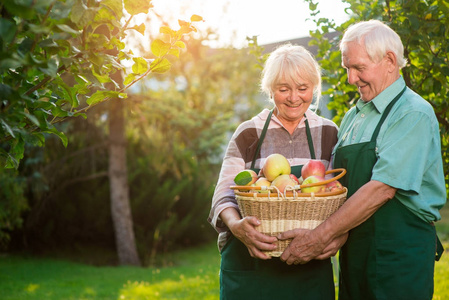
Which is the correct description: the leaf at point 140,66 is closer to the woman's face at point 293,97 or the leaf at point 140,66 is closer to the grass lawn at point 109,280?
the woman's face at point 293,97

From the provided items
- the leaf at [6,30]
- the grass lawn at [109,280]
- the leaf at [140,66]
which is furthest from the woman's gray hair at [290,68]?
the grass lawn at [109,280]

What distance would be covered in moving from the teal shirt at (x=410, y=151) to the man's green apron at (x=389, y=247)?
0.04 m

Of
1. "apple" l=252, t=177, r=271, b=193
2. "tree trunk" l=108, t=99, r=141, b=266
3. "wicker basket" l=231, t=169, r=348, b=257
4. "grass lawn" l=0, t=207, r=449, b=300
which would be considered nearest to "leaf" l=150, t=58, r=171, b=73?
"wicker basket" l=231, t=169, r=348, b=257

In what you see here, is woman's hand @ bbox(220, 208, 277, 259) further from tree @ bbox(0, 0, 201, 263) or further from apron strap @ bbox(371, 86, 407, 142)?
tree @ bbox(0, 0, 201, 263)

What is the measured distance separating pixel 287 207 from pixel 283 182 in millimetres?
110

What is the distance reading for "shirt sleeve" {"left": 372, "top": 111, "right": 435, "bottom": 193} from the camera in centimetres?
217

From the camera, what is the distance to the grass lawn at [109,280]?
7250 mm

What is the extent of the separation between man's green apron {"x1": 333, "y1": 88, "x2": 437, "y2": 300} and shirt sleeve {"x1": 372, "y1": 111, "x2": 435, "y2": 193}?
12cm

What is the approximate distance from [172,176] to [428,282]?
10.1m

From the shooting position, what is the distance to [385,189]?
2.22 metres

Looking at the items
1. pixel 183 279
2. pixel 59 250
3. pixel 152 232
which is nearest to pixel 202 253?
pixel 152 232

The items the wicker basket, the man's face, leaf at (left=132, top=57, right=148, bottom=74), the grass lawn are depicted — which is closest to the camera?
leaf at (left=132, top=57, right=148, bottom=74)

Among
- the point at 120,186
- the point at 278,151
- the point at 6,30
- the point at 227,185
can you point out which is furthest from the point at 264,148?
the point at 120,186

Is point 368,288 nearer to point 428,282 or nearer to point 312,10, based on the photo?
point 428,282
